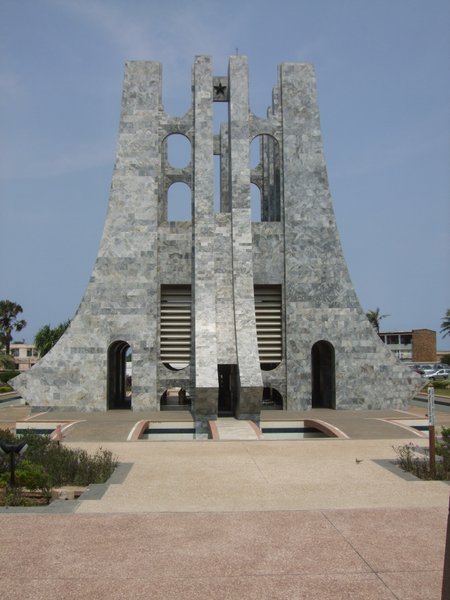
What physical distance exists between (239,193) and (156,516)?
19565 mm

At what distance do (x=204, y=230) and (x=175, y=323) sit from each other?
3932mm

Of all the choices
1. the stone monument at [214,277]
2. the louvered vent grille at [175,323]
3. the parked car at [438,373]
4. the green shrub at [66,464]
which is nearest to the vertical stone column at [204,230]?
the stone monument at [214,277]

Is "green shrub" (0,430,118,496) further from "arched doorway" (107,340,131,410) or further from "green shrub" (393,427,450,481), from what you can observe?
"arched doorway" (107,340,131,410)

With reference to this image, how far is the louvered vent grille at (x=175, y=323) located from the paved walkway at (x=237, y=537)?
13.6 meters

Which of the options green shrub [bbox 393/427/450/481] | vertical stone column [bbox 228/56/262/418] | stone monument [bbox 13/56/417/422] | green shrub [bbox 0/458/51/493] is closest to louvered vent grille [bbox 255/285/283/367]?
stone monument [bbox 13/56/417/422]

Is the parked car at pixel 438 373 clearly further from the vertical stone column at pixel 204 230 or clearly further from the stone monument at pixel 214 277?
the vertical stone column at pixel 204 230

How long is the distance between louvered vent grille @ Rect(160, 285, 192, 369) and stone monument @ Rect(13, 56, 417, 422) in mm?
44

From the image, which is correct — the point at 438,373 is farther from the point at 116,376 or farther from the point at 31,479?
the point at 31,479

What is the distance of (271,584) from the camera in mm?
6480

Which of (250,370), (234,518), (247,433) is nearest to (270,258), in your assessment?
(250,370)

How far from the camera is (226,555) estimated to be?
735 centimetres

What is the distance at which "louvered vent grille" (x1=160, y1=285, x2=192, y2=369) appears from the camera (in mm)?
26922

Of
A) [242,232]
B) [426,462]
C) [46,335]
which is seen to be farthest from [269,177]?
[46,335]

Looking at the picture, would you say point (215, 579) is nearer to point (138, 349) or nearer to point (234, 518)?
point (234, 518)
